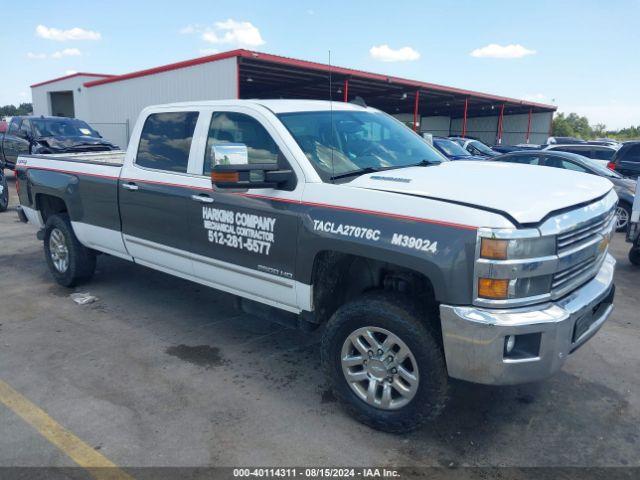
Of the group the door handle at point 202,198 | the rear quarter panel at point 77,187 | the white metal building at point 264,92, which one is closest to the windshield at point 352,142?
the door handle at point 202,198

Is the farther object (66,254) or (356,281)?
(66,254)

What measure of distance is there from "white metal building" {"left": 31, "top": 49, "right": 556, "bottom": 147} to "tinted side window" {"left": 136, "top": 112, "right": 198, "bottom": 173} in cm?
1304

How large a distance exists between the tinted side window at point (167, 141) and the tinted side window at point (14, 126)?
1187cm

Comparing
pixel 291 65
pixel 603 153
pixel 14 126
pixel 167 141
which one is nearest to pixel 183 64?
pixel 291 65

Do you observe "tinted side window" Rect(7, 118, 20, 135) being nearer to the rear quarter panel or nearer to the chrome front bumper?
the rear quarter panel

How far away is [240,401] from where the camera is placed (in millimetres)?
3559

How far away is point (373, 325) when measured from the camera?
123 inches

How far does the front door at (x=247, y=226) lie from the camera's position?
3500 millimetres

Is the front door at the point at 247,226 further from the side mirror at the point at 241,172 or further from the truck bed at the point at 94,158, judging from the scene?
the truck bed at the point at 94,158

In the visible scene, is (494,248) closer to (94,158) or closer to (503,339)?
(503,339)

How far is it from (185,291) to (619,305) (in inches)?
187

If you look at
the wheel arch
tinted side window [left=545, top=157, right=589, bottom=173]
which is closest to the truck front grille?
the wheel arch

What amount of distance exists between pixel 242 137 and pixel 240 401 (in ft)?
6.24

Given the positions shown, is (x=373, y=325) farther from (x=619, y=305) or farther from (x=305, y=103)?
(x=619, y=305)
